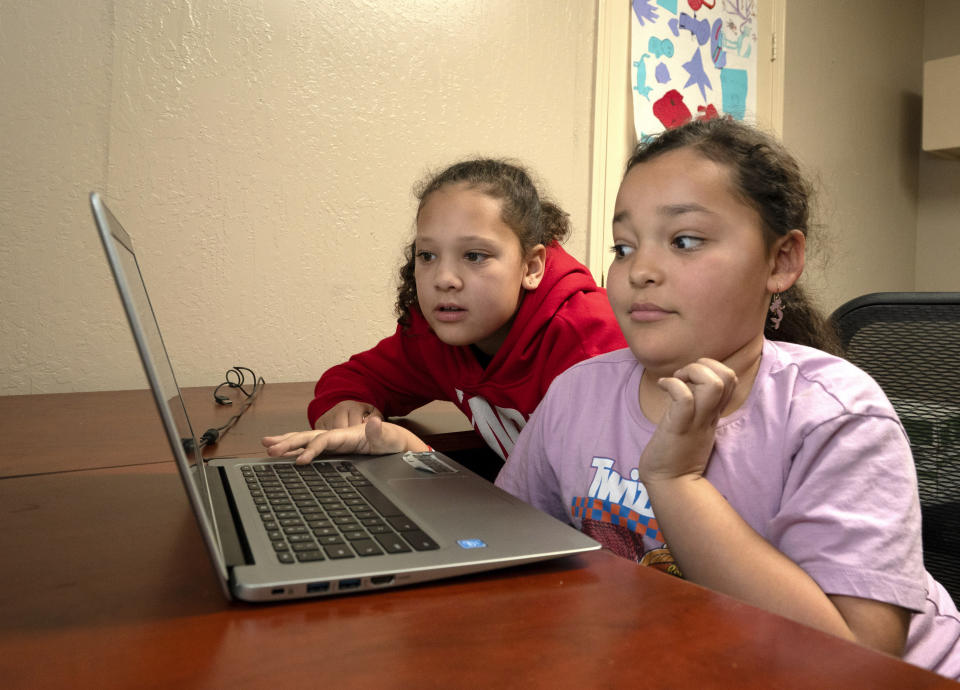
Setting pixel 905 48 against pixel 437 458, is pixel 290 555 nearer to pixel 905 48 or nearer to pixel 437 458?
pixel 437 458

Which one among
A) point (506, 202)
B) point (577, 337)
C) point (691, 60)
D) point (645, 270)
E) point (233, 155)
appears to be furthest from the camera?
point (691, 60)

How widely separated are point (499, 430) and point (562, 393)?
0.31m

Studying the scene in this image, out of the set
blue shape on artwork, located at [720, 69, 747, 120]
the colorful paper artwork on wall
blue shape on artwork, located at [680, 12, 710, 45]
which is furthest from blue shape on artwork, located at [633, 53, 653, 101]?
blue shape on artwork, located at [720, 69, 747, 120]

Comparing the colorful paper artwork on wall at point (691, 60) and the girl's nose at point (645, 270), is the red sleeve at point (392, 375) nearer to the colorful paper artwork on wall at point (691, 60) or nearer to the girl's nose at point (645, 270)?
the girl's nose at point (645, 270)

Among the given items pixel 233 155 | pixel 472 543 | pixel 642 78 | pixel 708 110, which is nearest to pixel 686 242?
pixel 472 543

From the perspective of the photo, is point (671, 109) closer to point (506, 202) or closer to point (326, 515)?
point (506, 202)

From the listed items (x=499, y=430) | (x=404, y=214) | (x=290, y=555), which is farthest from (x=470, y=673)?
(x=404, y=214)

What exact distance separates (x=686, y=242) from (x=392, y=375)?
2.39 feet

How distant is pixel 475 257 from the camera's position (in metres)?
1.24

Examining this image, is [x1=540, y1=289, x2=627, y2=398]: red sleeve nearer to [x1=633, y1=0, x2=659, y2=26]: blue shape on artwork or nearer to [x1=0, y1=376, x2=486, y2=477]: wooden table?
[x1=0, y1=376, x2=486, y2=477]: wooden table

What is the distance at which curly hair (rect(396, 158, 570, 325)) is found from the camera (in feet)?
4.25

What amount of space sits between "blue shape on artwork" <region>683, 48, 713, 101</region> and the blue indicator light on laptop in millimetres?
2077

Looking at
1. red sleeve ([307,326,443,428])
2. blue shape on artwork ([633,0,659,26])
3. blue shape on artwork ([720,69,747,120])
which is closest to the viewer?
red sleeve ([307,326,443,428])

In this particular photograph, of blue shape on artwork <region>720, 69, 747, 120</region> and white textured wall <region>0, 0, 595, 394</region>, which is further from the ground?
blue shape on artwork <region>720, 69, 747, 120</region>
